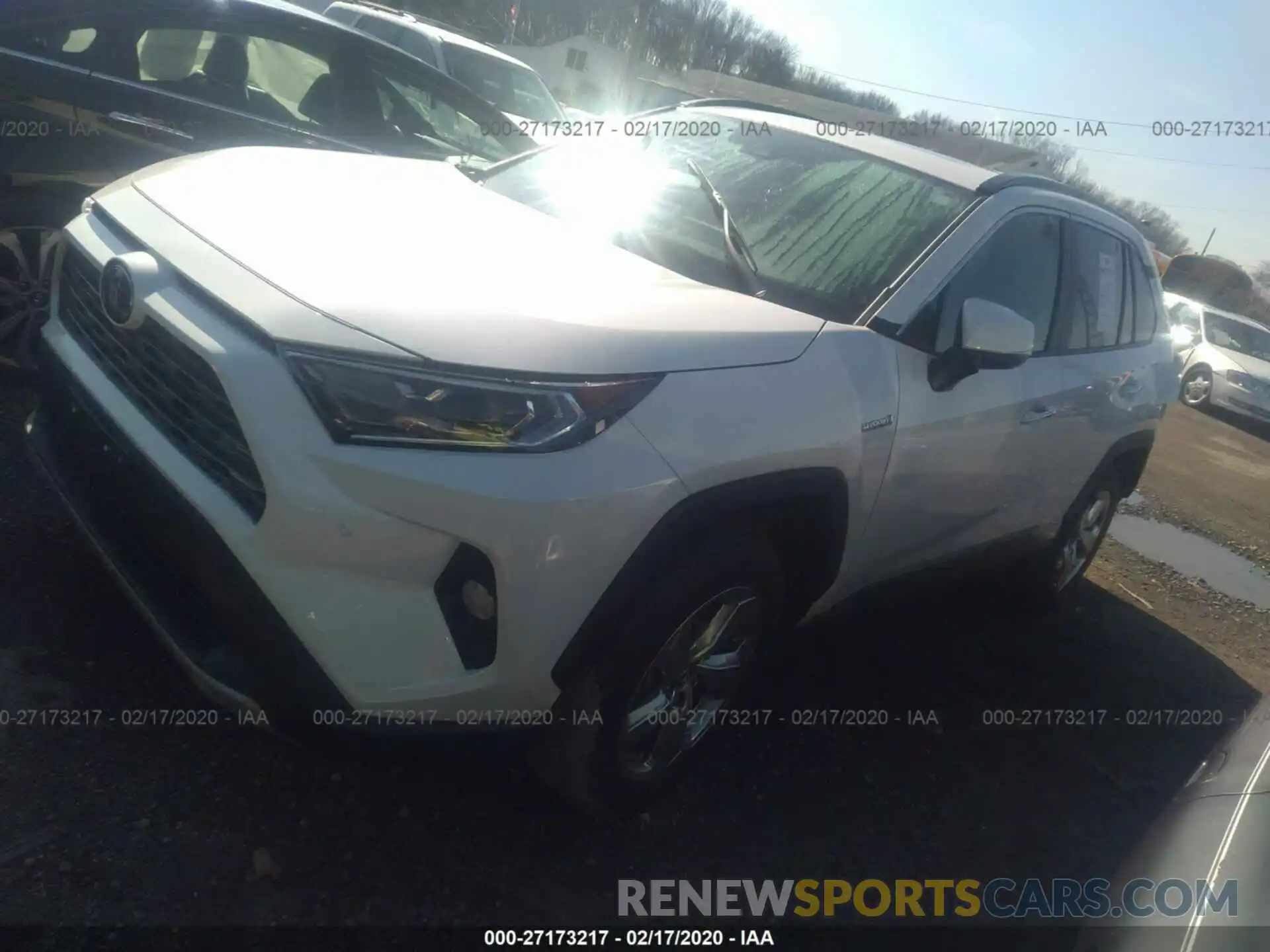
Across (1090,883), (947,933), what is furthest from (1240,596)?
(947,933)

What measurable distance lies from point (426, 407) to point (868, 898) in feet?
6.18

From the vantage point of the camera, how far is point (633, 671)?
2.32 m

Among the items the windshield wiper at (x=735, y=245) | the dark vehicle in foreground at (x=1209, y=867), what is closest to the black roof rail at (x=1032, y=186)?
the windshield wiper at (x=735, y=245)

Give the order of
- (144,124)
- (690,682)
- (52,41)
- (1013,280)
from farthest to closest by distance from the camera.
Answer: (144,124) → (52,41) → (1013,280) → (690,682)

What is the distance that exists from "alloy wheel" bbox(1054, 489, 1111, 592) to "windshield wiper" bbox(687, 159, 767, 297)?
2.42 meters

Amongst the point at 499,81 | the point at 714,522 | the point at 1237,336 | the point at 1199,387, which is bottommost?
the point at 1199,387

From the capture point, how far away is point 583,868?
2.64 m

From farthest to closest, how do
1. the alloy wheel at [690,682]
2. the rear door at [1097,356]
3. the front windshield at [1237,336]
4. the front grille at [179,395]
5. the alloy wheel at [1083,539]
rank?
the front windshield at [1237,336]
the alloy wheel at [1083,539]
the rear door at [1097,356]
the alloy wheel at [690,682]
the front grille at [179,395]

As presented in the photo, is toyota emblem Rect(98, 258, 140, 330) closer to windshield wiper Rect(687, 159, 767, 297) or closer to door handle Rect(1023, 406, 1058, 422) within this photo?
windshield wiper Rect(687, 159, 767, 297)

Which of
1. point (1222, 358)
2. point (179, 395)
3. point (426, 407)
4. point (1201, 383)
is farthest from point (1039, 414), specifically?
point (1201, 383)

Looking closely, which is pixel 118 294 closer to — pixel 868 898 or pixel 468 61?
pixel 868 898

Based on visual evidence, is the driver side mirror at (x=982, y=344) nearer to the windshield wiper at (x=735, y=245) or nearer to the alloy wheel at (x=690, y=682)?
the windshield wiper at (x=735, y=245)

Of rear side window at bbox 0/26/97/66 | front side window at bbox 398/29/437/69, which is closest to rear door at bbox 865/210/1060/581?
rear side window at bbox 0/26/97/66

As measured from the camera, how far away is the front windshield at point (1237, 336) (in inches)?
601
